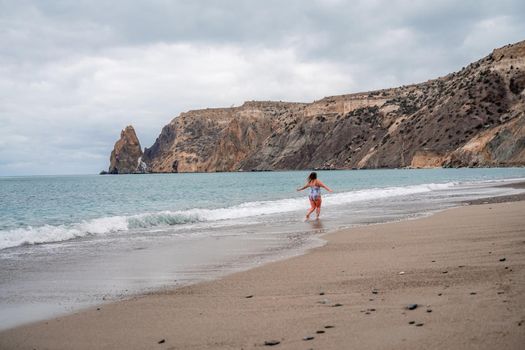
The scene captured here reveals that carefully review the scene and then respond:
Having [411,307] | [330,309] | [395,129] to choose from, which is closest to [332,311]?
[330,309]

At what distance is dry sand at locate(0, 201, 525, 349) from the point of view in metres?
4.06

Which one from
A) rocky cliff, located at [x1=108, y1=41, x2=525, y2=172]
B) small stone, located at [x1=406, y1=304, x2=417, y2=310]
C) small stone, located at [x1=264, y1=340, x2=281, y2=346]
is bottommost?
small stone, located at [x1=264, y1=340, x2=281, y2=346]

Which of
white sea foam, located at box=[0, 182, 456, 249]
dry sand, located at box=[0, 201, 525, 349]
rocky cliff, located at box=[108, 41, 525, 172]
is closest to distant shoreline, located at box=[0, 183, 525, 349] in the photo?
dry sand, located at box=[0, 201, 525, 349]

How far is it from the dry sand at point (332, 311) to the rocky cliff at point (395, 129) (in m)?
87.1

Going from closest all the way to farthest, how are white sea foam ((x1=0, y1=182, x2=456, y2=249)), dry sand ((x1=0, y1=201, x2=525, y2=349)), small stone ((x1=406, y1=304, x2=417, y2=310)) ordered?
dry sand ((x1=0, y1=201, x2=525, y2=349)) < small stone ((x1=406, y1=304, x2=417, y2=310)) < white sea foam ((x1=0, y1=182, x2=456, y2=249))

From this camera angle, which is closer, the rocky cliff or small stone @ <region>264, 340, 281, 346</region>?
small stone @ <region>264, 340, 281, 346</region>

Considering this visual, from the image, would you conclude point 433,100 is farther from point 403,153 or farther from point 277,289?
point 277,289

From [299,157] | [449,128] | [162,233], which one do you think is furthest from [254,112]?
[162,233]

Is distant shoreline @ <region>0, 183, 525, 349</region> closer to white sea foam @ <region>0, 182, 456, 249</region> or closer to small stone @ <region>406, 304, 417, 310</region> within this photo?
small stone @ <region>406, 304, 417, 310</region>

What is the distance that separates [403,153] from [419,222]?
342ft

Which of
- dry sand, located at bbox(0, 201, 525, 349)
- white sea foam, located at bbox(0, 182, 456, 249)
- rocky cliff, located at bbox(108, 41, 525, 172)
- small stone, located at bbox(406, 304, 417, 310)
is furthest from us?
rocky cliff, located at bbox(108, 41, 525, 172)

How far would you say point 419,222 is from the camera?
14102mm

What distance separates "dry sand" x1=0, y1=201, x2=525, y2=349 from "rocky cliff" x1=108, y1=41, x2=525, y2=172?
286 ft

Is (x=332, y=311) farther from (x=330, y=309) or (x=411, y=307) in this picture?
(x=411, y=307)
